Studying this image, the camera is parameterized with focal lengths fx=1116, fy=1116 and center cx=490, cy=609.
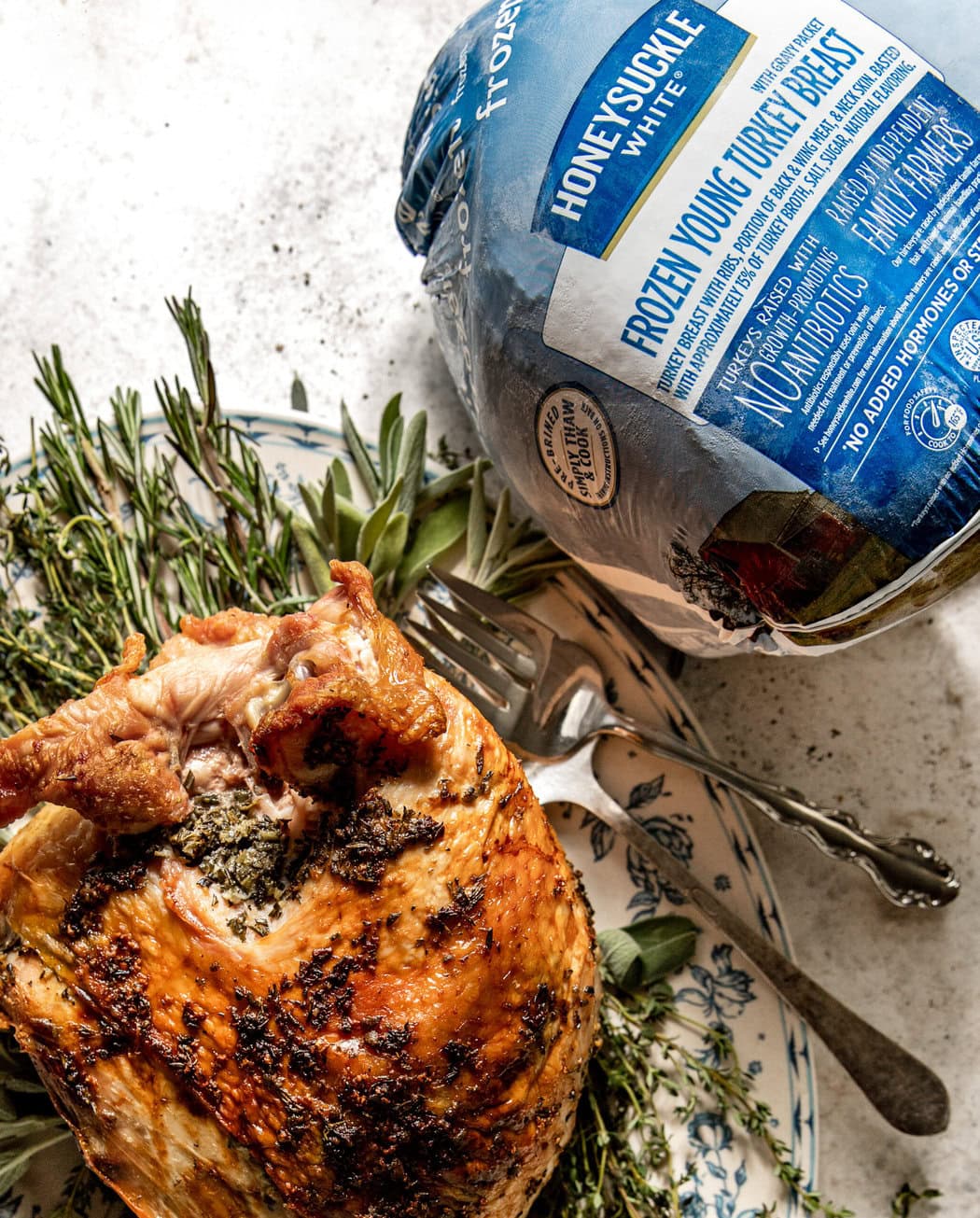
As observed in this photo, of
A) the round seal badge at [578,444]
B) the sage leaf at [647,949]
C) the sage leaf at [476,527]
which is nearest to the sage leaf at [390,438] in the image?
the sage leaf at [476,527]

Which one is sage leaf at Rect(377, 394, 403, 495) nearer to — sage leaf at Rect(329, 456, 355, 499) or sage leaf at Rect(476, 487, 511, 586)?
sage leaf at Rect(329, 456, 355, 499)

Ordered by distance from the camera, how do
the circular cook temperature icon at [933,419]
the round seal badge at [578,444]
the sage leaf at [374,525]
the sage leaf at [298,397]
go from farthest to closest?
the sage leaf at [298,397]
the sage leaf at [374,525]
the round seal badge at [578,444]
the circular cook temperature icon at [933,419]

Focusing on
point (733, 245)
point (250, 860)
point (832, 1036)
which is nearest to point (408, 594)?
point (250, 860)

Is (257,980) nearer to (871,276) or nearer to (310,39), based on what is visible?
(871,276)

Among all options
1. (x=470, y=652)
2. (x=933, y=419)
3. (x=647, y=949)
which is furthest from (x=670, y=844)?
(x=933, y=419)

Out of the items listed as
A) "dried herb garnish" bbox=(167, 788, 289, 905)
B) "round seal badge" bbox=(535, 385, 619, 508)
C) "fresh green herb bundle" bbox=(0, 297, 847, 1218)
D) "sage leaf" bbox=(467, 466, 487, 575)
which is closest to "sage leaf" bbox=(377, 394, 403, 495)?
"fresh green herb bundle" bbox=(0, 297, 847, 1218)

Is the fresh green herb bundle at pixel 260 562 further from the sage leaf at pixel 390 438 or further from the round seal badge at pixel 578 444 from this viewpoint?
the round seal badge at pixel 578 444

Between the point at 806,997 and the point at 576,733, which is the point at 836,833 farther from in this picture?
the point at 576,733
